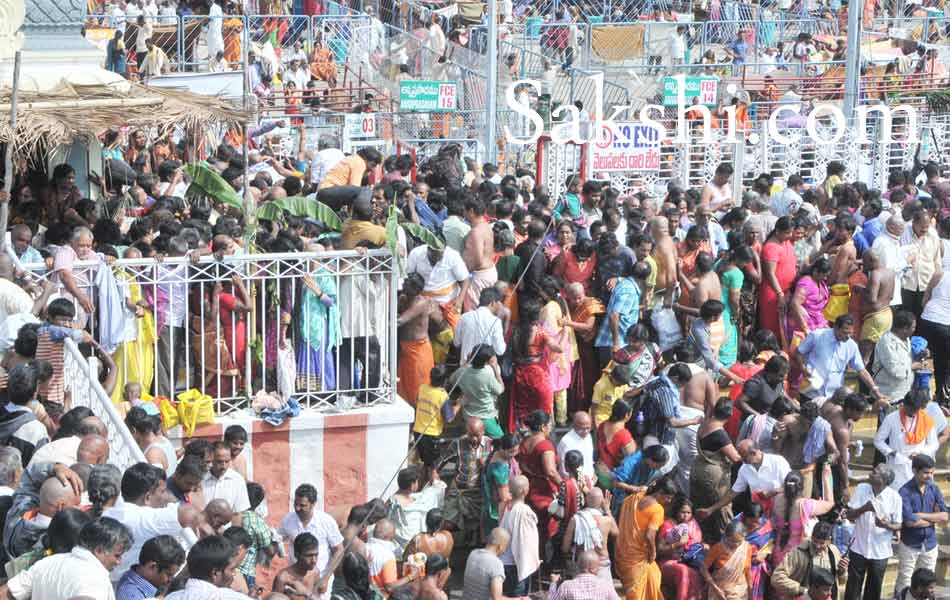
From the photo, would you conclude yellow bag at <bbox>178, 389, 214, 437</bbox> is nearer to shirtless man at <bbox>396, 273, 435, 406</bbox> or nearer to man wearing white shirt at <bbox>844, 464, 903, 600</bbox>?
shirtless man at <bbox>396, 273, 435, 406</bbox>

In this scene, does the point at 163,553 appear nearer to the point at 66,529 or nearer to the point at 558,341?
the point at 66,529

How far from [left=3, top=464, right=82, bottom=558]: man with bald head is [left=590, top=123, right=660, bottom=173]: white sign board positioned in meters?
9.56

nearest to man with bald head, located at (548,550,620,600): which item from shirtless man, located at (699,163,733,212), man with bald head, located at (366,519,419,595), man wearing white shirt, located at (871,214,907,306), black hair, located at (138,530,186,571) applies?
man with bald head, located at (366,519,419,595)

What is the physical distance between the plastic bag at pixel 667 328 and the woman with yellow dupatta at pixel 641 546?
2143 mm

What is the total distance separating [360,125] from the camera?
22297 millimetres

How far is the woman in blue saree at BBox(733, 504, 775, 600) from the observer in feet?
37.9

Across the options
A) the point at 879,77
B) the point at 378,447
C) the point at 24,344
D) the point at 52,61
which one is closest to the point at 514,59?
the point at 879,77

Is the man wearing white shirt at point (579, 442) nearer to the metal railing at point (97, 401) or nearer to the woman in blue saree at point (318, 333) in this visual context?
the woman in blue saree at point (318, 333)

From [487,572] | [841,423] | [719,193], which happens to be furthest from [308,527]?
[719,193]

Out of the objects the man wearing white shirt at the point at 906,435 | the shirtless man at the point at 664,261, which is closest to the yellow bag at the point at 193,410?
the shirtless man at the point at 664,261

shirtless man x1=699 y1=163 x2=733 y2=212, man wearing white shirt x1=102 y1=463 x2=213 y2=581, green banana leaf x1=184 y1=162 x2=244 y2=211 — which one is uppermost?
green banana leaf x1=184 y1=162 x2=244 y2=211

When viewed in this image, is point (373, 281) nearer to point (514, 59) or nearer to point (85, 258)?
point (85, 258)

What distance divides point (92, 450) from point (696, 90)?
1819 cm

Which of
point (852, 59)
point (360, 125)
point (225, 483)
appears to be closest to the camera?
point (225, 483)
